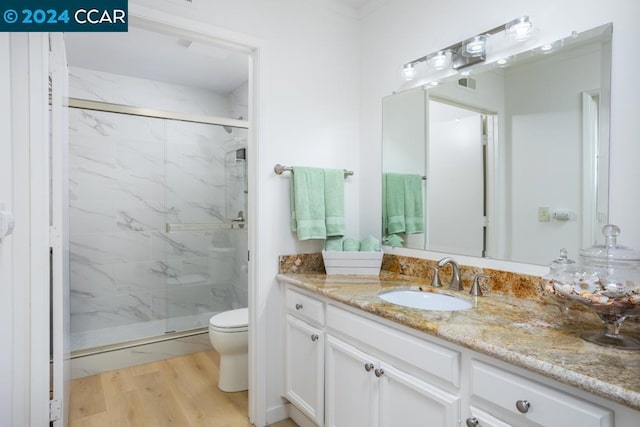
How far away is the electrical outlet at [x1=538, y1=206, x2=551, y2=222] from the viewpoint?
147 cm

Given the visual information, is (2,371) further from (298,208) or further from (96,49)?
(96,49)

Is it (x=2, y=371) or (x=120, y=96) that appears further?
(x=120, y=96)

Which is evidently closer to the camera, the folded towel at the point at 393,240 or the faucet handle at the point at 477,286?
the faucet handle at the point at 477,286

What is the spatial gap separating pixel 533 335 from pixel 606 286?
9.1 inches

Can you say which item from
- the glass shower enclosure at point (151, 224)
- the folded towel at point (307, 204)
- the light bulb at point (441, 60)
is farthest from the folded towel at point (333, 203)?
the glass shower enclosure at point (151, 224)

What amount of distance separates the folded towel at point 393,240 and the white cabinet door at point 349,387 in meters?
0.75

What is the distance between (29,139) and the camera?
1.33 m

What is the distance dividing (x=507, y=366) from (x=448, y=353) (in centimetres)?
18

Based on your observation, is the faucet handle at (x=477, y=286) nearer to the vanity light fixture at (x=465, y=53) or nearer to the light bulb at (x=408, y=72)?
the vanity light fixture at (x=465, y=53)

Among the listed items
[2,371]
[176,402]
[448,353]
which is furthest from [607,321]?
[176,402]

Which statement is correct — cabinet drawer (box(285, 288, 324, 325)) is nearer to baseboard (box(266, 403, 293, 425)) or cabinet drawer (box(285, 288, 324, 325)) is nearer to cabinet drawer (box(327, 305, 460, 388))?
cabinet drawer (box(327, 305, 460, 388))

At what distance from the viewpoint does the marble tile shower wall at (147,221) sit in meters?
3.06

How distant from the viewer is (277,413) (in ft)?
6.84

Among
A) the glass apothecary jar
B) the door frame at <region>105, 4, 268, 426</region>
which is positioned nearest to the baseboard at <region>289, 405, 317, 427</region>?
the door frame at <region>105, 4, 268, 426</region>
